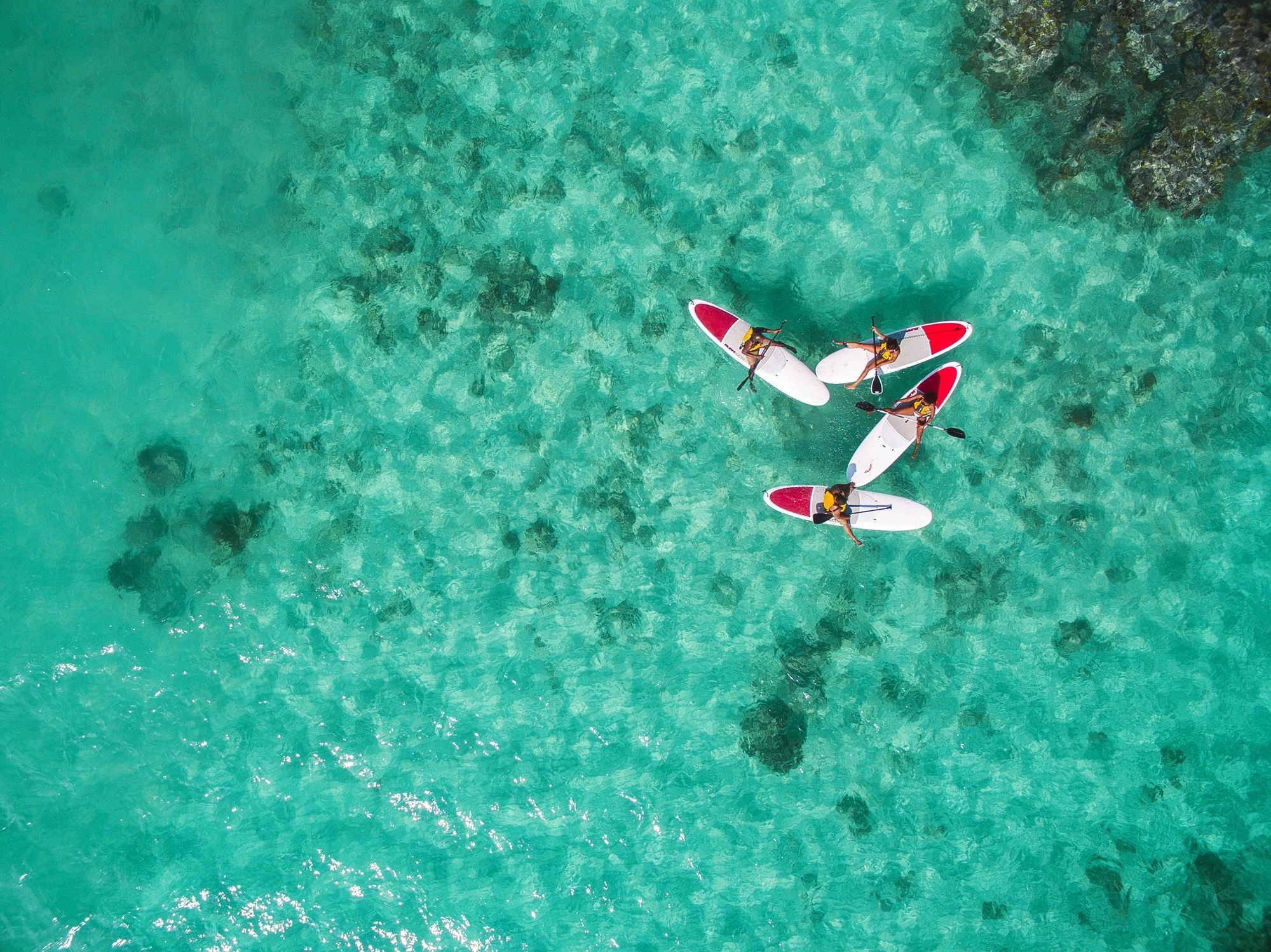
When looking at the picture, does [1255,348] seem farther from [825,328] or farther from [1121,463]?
[825,328]

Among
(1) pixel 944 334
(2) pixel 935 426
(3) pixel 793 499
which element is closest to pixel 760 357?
(3) pixel 793 499

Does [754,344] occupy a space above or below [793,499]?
above

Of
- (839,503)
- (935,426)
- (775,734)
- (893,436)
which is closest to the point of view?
(839,503)

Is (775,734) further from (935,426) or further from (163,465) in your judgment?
(163,465)

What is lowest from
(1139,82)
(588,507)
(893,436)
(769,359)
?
(588,507)

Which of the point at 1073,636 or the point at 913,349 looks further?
the point at 1073,636

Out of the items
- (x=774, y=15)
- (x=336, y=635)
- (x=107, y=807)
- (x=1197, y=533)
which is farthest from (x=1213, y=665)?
(x=107, y=807)

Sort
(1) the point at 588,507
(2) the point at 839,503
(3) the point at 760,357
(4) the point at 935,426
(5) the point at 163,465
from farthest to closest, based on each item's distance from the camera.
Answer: (5) the point at 163,465
(1) the point at 588,507
(4) the point at 935,426
(3) the point at 760,357
(2) the point at 839,503
